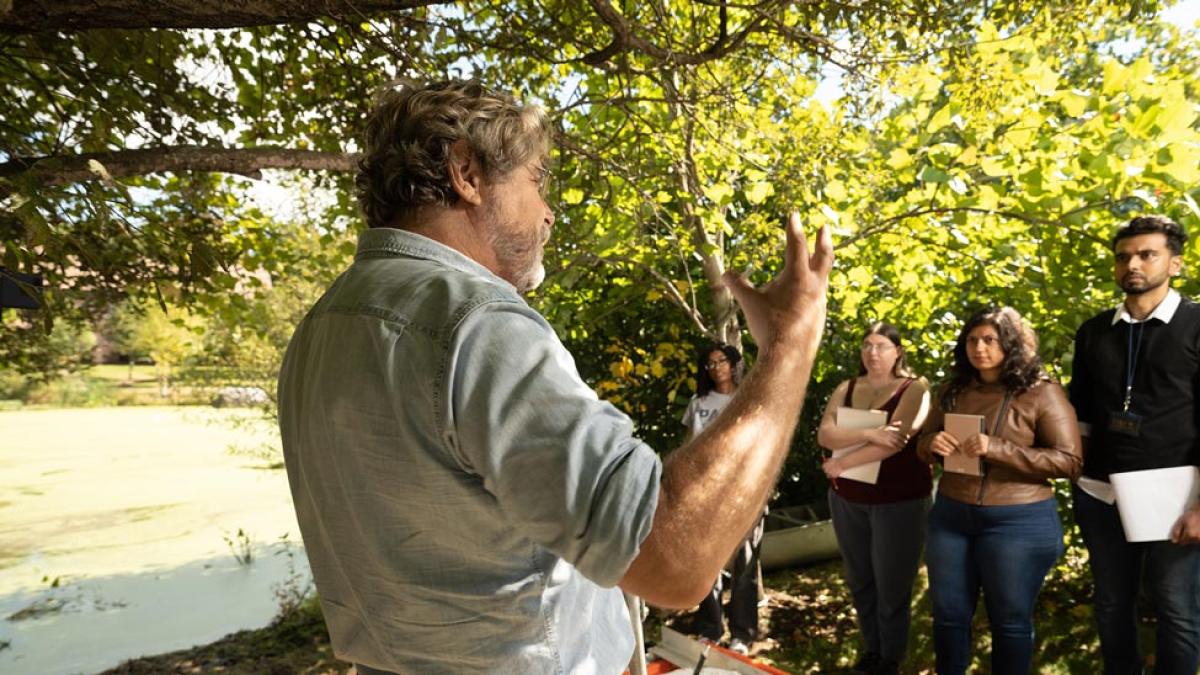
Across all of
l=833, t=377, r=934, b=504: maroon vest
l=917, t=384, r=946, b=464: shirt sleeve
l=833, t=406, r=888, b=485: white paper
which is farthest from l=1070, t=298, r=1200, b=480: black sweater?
l=833, t=406, r=888, b=485: white paper

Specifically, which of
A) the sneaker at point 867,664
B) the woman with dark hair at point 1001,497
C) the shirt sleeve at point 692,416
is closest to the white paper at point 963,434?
the woman with dark hair at point 1001,497

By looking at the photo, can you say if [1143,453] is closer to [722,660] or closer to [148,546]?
[722,660]

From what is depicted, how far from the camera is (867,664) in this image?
3645 mm

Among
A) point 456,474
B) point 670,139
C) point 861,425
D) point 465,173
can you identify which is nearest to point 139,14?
point 465,173

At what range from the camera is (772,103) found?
15.5 feet

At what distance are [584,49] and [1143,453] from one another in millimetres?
2645

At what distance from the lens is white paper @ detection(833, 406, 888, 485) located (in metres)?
3.56

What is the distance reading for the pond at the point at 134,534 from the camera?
5.34m

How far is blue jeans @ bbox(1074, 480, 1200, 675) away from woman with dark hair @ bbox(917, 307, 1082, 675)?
0.48ft

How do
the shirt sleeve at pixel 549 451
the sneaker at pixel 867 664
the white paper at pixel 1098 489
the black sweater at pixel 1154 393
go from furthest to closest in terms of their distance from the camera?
the sneaker at pixel 867 664 → the white paper at pixel 1098 489 → the black sweater at pixel 1154 393 → the shirt sleeve at pixel 549 451

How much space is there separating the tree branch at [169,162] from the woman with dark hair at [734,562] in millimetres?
2345

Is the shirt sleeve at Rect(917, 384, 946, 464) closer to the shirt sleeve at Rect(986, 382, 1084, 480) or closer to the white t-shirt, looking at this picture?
the shirt sleeve at Rect(986, 382, 1084, 480)

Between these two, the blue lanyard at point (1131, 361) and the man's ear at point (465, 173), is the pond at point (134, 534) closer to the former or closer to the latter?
the man's ear at point (465, 173)

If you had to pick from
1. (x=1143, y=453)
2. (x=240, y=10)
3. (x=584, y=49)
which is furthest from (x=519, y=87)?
(x=1143, y=453)
